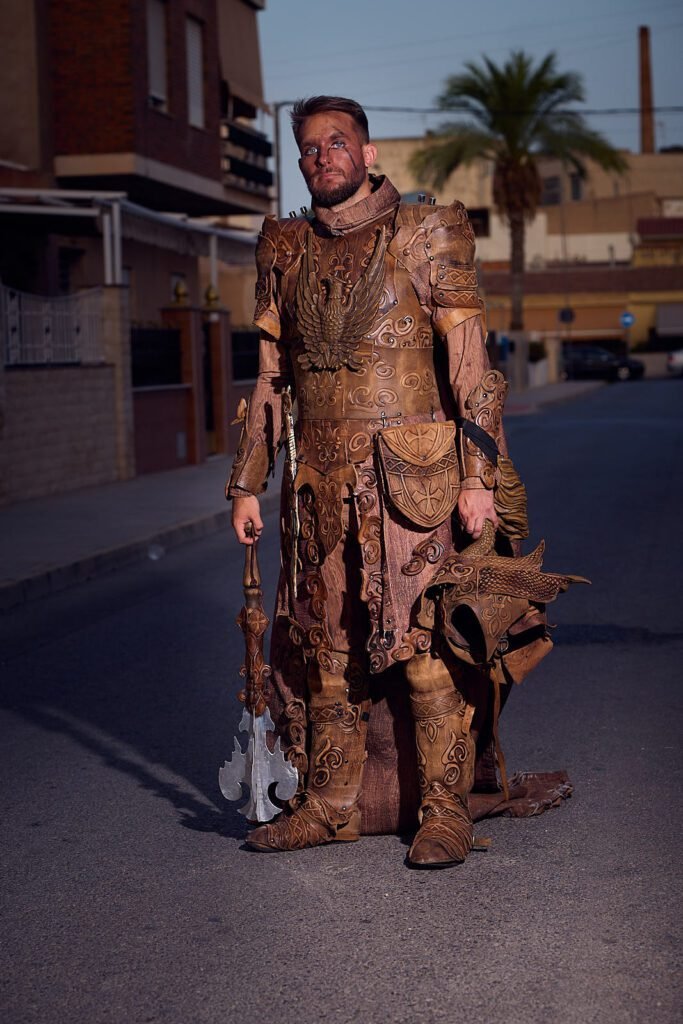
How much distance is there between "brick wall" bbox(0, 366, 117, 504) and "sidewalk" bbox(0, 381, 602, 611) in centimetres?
22

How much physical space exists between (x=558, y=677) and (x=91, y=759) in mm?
2499

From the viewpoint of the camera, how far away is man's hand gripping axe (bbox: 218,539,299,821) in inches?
190

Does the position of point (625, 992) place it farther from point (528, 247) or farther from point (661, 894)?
point (528, 247)

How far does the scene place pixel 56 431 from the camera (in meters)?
17.3

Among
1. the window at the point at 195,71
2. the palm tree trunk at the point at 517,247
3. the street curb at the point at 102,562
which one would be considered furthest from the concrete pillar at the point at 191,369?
the palm tree trunk at the point at 517,247

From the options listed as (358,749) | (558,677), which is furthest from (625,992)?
(558,677)

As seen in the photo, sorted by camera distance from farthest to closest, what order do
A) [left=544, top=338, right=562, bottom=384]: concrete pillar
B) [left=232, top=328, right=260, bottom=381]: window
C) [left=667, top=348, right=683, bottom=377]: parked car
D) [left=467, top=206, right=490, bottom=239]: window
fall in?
[left=467, top=206, right=490, bottom=239]: window → [left=667, top=348, right=683, bottom=377]: parked car → [left=544, top=338, right=562, bottom=384]: concrete pillar → [left=232, top=328, right=260, bottom=381]: window

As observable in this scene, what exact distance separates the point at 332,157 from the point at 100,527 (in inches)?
376

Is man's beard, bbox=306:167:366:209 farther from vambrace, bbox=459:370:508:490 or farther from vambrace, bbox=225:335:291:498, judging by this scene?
vambrace, bbox=459:370:508:490

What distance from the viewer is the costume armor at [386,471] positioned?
4.70m

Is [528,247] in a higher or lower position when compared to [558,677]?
higher

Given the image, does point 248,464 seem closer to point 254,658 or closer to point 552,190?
point 254,658

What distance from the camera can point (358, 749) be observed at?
16.0ft

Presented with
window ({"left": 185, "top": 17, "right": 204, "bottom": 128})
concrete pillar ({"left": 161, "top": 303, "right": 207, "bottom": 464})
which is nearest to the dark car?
window ({"left": 185, "top": 17, "right": 204, "bottom": 128})
